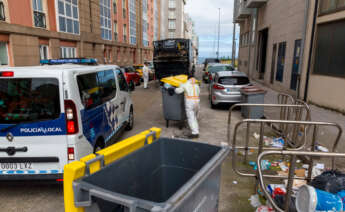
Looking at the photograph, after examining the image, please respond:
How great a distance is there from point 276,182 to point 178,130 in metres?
3.70

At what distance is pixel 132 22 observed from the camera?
3866cm

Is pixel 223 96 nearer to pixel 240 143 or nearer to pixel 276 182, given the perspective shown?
pixel 240 143

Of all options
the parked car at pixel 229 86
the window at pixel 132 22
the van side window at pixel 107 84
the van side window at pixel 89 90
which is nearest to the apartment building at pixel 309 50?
the parked car at pixel 229 86

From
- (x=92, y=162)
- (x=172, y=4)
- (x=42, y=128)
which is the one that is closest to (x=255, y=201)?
(x=92, y=162)

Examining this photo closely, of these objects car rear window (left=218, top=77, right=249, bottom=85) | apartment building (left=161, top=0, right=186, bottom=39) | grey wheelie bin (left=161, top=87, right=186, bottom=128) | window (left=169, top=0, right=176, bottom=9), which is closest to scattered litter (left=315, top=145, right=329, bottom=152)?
grey wheelie bin (left=161, top=87, right=186, bottom=128)

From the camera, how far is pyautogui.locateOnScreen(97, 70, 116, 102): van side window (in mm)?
4930

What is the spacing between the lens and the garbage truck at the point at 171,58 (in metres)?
17.7

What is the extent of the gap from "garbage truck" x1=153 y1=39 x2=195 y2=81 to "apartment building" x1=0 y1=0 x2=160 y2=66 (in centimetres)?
722

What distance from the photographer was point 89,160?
2.11m

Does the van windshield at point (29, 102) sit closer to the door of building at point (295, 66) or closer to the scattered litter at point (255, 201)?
the scattered litter at point (255, 201)

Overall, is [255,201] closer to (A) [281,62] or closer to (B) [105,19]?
(A) [281,62]

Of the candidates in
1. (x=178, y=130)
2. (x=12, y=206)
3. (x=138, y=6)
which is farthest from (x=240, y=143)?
(x=138, y=6)

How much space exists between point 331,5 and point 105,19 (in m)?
23.2

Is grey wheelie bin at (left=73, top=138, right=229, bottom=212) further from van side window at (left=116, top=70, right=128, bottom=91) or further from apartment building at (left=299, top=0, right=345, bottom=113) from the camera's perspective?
apartment building at (left=299, top=0, right=345, bottom=113)
